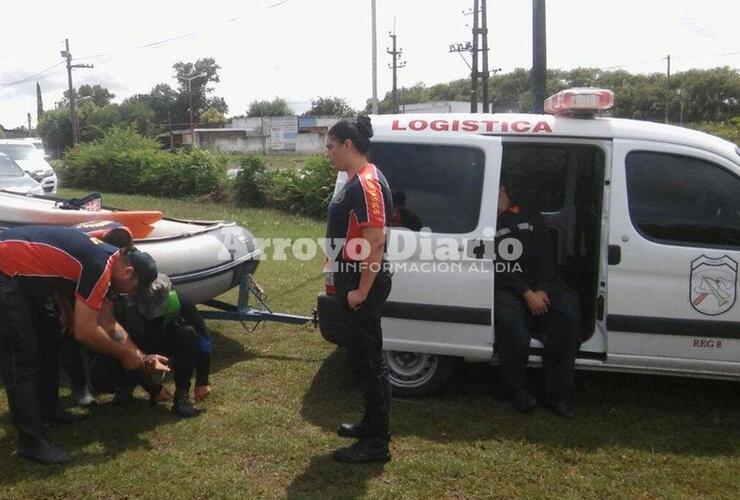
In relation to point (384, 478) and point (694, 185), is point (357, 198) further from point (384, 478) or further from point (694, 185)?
point (694, 185)

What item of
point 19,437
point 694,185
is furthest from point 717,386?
point 19,437

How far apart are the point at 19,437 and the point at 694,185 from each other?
14.4 feet

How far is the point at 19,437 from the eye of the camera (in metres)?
3.81

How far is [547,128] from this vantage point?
174 inches

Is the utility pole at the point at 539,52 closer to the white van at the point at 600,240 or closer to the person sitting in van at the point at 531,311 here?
the white van at the point at 600,240

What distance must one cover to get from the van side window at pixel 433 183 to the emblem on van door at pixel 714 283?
4.67ft

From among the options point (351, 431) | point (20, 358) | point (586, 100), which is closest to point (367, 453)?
point (351, 431)

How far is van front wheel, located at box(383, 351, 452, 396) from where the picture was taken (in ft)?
15.3

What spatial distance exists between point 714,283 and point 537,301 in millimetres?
1082

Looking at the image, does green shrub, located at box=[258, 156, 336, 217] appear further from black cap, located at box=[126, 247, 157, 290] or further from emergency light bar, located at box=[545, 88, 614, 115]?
black cap, located at box=[126, 247, 157, 290]

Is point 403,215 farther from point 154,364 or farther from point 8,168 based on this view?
point 8,168

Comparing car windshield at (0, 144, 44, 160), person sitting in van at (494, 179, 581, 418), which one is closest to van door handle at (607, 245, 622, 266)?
person sitting in van at (494, 179, 581, 418)

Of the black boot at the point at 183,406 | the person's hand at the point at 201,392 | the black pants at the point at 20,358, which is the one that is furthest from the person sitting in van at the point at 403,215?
the black pants at the point at 20,358

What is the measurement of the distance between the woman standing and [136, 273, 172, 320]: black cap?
3.88 ft
